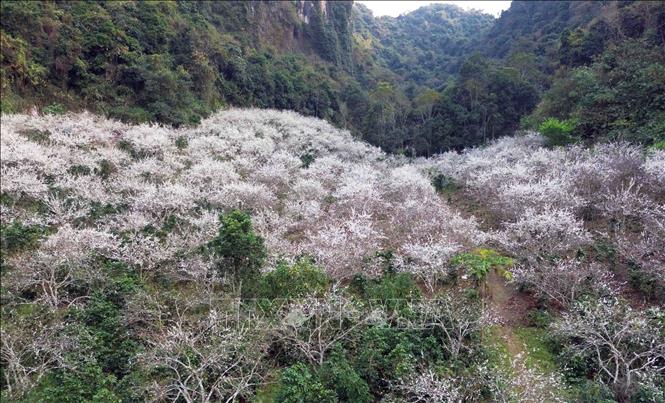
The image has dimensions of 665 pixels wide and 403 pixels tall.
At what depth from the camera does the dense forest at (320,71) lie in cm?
2642

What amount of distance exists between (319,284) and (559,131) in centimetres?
2115

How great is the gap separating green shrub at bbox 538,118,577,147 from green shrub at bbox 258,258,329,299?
20786 millimetres

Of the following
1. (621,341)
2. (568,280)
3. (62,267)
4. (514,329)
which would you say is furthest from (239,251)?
(621,341)

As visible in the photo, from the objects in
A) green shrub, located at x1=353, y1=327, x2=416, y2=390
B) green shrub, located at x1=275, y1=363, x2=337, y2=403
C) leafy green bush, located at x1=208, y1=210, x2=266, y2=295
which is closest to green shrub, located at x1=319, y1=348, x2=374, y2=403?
green shrub, located at x1=275, y1=363, x2=337, y2=403

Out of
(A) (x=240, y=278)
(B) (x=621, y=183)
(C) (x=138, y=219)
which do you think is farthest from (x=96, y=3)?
(B) (x=621, y=183)

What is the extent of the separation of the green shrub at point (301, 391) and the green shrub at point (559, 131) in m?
23.4

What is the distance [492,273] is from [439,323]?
17.2 ft

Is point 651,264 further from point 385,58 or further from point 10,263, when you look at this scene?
point 385,58

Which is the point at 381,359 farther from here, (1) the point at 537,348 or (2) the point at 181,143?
(2) the point at 181,143

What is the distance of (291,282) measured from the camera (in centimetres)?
1276

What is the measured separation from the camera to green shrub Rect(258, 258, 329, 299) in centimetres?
1263

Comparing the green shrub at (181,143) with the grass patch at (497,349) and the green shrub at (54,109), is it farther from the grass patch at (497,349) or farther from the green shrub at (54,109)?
the grass patch at (497,349)

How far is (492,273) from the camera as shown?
53.9 feet

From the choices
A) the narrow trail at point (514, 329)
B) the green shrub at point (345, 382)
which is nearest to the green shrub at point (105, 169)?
the green shrub at point (345, 382)
